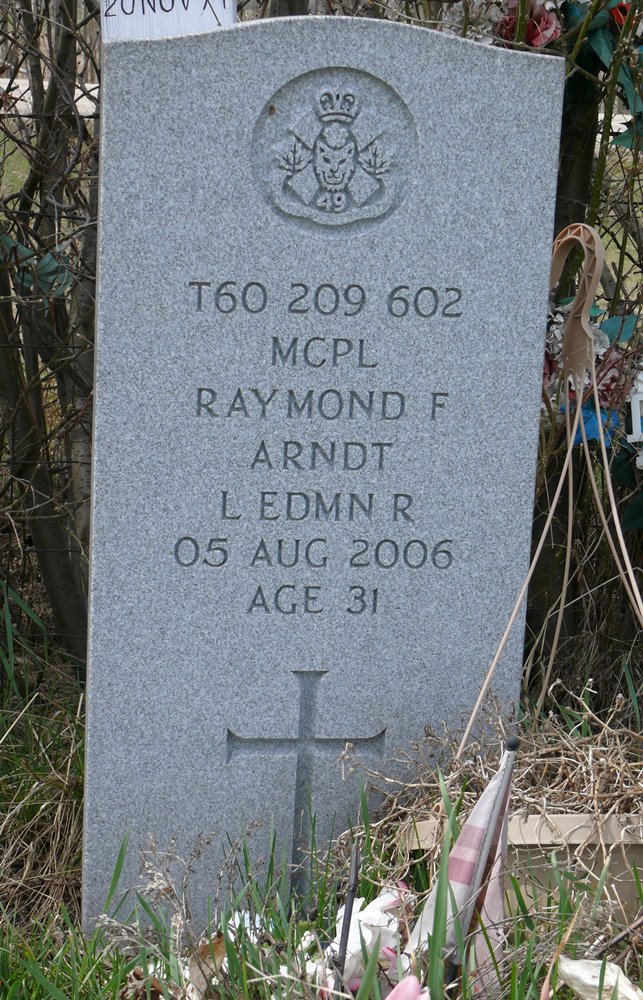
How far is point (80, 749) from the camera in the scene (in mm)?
2732

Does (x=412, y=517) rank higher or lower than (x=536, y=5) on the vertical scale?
lower

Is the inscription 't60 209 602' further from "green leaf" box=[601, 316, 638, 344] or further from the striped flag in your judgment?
the striped flag

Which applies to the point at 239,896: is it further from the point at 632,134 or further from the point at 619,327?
the point at 632,134

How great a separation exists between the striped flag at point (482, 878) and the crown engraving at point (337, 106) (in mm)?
1235

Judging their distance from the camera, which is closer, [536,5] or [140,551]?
[140,551]

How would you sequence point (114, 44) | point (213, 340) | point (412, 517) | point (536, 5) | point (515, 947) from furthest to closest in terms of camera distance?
point (536, 5) < point (412, 517) < point (213, 340) < point (114, 44) < point (515, 947)

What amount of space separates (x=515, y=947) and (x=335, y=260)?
129 centimetres

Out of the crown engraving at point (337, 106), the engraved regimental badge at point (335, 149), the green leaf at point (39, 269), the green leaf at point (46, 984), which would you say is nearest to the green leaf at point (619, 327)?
the engraved regimental badge at point (335, 149)

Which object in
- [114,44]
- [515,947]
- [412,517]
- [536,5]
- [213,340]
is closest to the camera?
[515,947]

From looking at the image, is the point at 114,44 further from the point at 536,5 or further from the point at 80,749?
the point at 80,749

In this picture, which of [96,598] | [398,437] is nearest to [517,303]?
[398,437]

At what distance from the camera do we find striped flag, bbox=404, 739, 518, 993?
5.54ft

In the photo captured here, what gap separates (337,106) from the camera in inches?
86.5

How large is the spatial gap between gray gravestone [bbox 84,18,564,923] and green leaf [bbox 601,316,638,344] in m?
0.60
